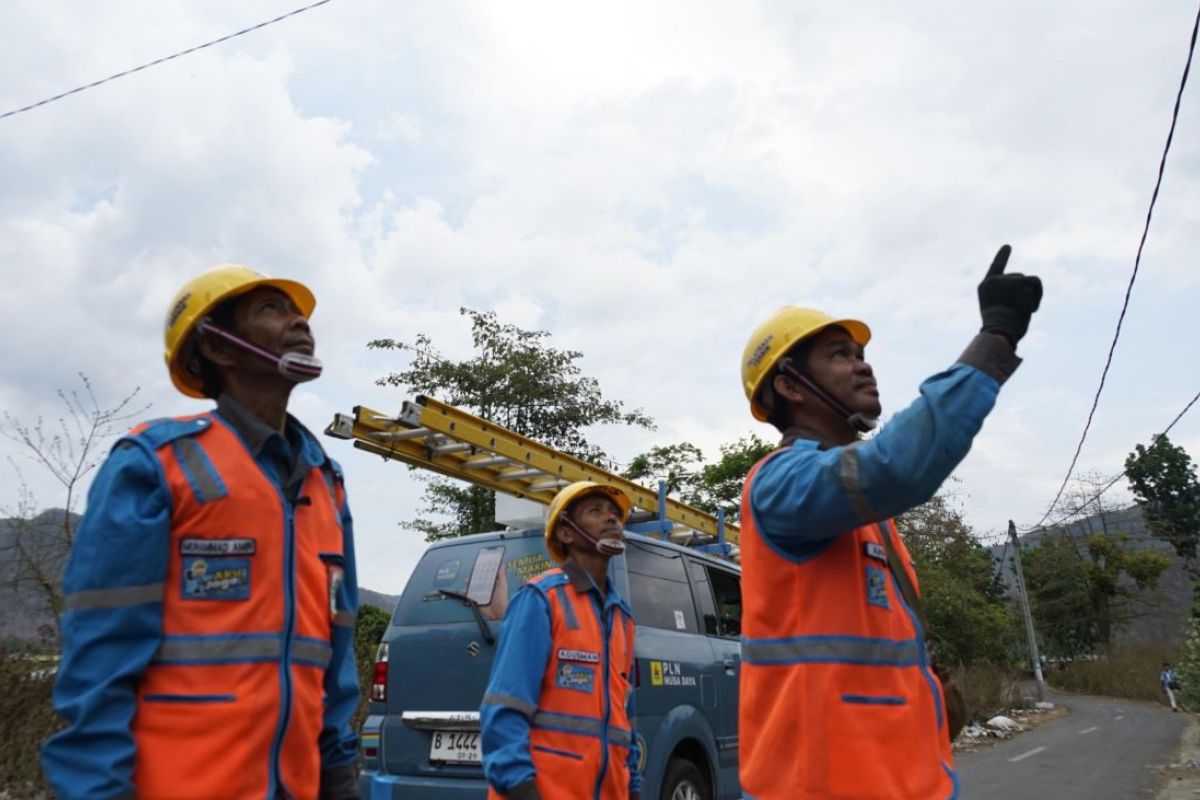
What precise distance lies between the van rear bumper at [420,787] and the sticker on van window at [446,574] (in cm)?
101

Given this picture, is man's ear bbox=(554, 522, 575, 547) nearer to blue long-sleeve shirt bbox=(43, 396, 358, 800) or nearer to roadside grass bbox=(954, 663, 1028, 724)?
blue long-sleeve shirt bbox=(43, 396, 358, 800)

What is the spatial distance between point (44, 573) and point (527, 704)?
15.1 ft

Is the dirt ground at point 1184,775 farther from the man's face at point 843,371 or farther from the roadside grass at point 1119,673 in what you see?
the roadside grass at point 1119,673

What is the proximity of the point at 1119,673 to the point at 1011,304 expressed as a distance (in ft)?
144

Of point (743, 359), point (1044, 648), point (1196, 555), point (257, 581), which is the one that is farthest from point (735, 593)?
point (1196, 555)

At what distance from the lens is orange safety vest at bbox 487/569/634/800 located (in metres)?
3.45

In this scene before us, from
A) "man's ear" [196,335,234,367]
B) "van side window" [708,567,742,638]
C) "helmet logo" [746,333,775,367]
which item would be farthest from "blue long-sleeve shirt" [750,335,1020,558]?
"van side window" [708,567,742,638]

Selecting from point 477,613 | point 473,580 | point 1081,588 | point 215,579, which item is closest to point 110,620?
point 215,579

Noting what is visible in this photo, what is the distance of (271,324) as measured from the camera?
2.21 m

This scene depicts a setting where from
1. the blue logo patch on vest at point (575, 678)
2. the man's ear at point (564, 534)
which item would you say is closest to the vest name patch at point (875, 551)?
the blue logo patch on vest at point (575, 678)

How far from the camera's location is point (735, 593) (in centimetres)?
675

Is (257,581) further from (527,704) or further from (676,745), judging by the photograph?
(676,745)

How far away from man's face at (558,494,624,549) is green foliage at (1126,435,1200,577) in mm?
51218

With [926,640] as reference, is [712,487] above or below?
above
